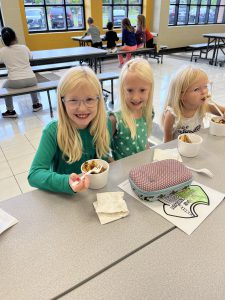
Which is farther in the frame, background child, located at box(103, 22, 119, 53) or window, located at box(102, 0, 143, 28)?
window, located at box(102, 0, 143, 28)

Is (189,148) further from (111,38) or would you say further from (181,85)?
(111,38)

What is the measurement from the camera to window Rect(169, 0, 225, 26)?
8633mm

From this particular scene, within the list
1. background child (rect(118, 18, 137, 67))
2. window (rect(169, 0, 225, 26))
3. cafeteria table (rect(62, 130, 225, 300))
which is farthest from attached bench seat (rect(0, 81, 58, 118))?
window (rect(169, 0, 225, 26))

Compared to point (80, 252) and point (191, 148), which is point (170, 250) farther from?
point (191, 148)

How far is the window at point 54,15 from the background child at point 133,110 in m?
6.47

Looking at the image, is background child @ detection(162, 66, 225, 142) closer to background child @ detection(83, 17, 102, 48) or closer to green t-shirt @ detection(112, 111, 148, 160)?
green t-shirt @ detection(112, 111, 148, 160)

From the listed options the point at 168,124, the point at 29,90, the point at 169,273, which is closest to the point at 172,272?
the point at 169,273

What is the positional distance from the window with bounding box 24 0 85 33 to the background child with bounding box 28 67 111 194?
6592 mm

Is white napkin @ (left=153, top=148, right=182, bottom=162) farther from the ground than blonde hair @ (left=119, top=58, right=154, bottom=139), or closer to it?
closer to it

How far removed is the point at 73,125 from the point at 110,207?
Result: 45cm

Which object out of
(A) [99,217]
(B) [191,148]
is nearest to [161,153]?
(B) [191,148]

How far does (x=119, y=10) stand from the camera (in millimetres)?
7703

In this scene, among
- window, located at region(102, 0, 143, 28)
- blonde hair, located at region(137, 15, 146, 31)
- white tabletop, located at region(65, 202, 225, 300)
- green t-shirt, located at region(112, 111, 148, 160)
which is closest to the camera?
white tabletop, located at region(65, 202, 225, 300)

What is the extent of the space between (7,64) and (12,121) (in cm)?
80
